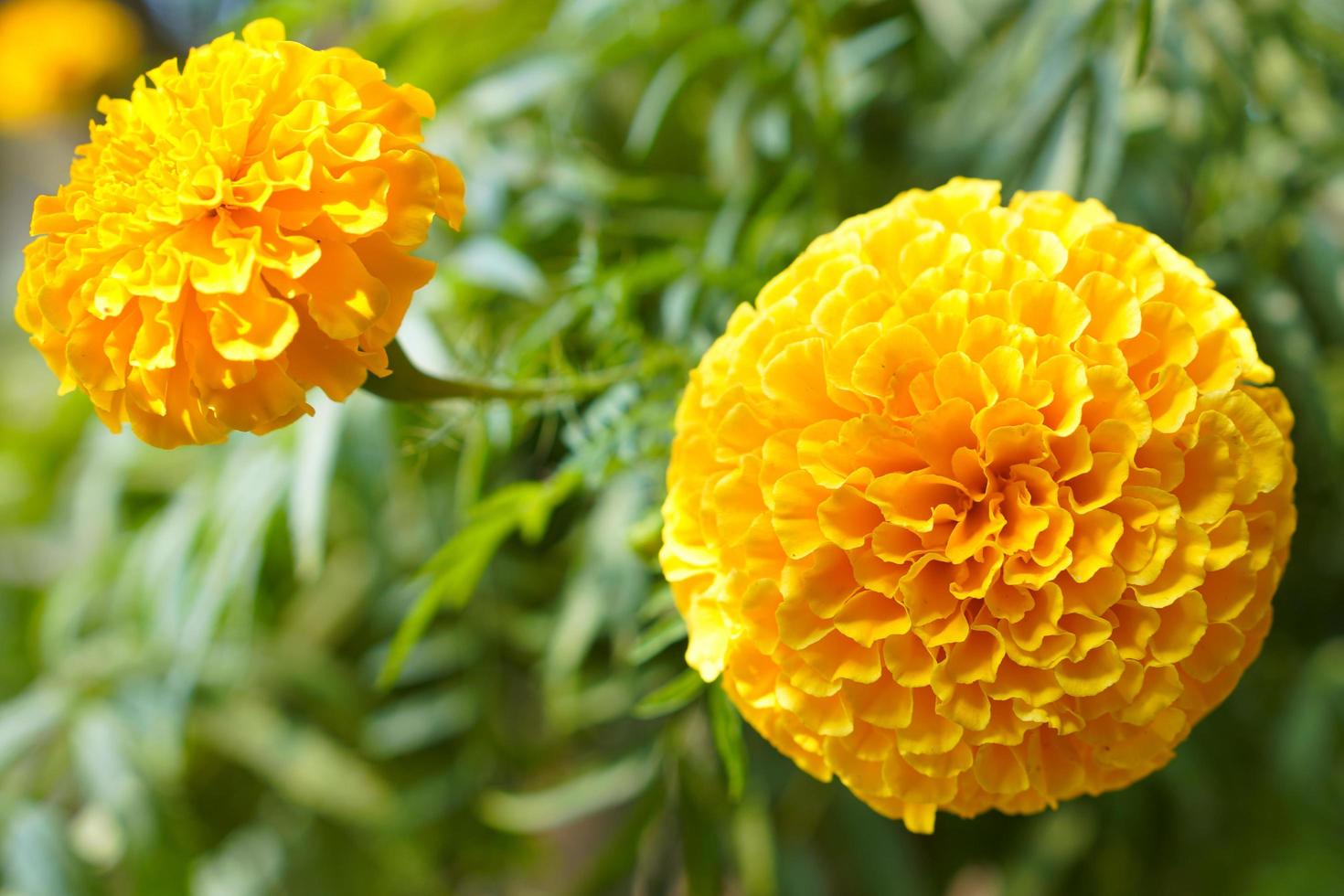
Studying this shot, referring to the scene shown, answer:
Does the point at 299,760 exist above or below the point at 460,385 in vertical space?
below

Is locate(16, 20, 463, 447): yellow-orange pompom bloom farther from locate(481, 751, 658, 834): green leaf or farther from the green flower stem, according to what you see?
locate(481, 751, 658, 834): green leaf

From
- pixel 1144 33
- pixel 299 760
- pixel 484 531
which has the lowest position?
pixel 299 760

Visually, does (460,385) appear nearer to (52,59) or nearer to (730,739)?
(730,739)

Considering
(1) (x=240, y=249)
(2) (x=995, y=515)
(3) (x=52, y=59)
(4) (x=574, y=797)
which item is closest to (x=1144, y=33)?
(2) (x=995, y=515)

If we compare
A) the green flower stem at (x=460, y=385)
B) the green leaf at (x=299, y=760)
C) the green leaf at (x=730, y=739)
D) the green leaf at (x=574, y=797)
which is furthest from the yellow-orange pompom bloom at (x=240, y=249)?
the green leaf at (x=299, y=760)

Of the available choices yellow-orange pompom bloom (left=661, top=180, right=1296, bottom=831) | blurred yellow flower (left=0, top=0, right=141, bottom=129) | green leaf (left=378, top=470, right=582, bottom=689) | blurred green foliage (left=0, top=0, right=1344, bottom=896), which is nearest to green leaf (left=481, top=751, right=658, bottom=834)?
blurred green foliage (left=0, top=0, right=1344, bottom=896)

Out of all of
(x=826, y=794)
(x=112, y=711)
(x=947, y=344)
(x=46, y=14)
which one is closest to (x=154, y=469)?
(x=112, y=711)

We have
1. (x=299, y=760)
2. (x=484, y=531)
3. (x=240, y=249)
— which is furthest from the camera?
(x=299, y=760)
